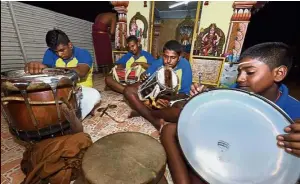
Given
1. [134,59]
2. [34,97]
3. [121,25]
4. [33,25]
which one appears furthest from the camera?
[121,25]

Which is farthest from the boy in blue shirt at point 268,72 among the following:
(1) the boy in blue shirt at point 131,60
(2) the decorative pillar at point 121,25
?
(2) the decorative pillar at point 121,25

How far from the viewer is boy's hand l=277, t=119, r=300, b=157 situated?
65 cm

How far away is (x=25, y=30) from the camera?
12.1 feet

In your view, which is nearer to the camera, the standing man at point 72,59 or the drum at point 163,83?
the drum at point 163,83

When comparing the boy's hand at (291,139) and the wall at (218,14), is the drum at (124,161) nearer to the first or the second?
the boy's hand at (291,139)

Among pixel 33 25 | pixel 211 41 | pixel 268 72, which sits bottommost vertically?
pixel 268 72

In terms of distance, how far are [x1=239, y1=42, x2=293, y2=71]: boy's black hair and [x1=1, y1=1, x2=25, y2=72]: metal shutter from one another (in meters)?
4.59

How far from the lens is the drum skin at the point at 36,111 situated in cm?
116

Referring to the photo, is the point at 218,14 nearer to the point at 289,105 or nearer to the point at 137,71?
the point at 137,71

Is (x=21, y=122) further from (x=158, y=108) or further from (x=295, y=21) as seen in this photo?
(x=295, y=21)

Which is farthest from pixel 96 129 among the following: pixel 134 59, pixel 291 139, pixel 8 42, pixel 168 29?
pixel 168 29

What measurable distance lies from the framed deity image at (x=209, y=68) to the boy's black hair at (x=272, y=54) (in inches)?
141

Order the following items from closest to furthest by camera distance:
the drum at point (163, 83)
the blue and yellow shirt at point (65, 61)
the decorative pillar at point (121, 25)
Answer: the drum at point (163, 83)
the blue and yellow shirt at point (65, 61)
the decorative pillar at point (121, 25)

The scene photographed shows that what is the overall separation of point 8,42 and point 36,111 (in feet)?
11.6
